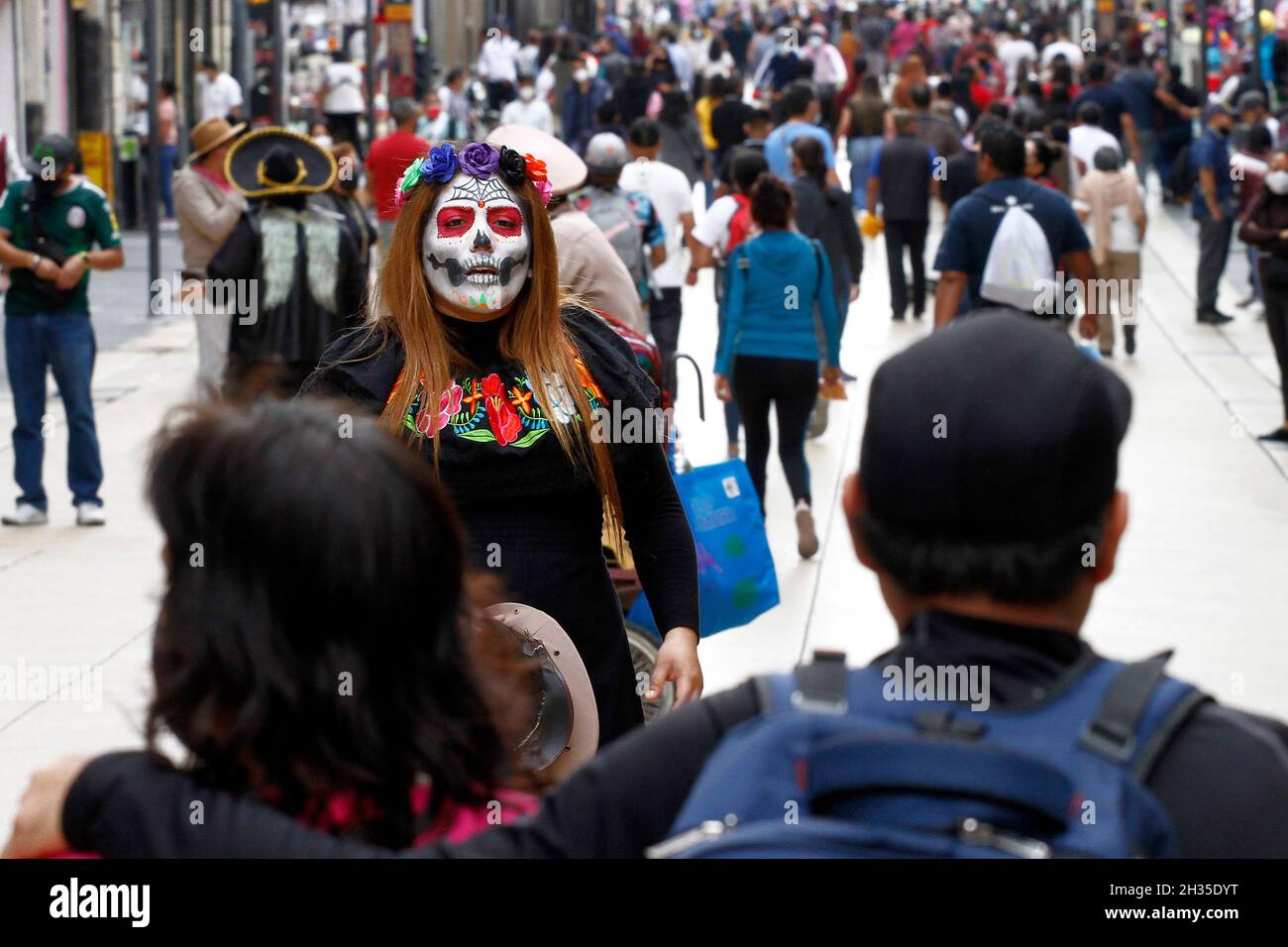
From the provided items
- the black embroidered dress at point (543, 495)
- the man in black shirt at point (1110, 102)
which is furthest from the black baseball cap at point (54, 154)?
the man in black shirt at point (1110, 102)

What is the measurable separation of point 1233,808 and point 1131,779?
130 millimetres

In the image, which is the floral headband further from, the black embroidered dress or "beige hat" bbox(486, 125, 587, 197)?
"beige hat" bbox(486, 125, 587, 197)

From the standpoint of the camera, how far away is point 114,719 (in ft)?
22.9

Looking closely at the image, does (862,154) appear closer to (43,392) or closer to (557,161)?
(43,392)

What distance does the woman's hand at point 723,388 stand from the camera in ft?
31.5

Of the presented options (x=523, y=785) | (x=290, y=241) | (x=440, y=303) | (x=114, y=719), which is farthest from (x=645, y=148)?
(x=523, y=785)

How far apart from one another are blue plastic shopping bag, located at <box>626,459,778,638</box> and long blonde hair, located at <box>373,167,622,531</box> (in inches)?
79.3

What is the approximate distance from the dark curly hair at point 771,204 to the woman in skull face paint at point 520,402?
217 inches

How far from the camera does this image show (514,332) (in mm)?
3773

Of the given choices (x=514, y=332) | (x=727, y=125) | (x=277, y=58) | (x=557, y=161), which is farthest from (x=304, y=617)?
(x=277, y=58)

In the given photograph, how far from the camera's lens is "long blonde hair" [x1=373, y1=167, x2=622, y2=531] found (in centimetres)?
359

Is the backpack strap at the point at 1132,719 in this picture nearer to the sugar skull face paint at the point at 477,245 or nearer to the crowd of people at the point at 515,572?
the crowd of people at the point at 515,572

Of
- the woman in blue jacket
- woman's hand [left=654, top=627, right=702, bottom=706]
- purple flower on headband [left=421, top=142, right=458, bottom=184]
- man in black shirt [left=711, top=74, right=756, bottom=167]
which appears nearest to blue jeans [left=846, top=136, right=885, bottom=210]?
man in black shirt [left=711, top=74, right=756, bottom=167]
